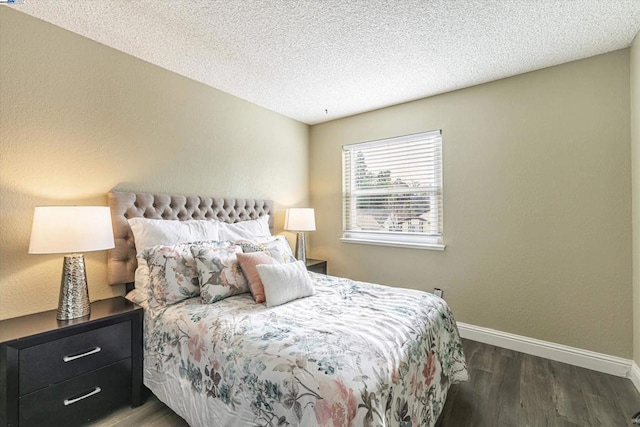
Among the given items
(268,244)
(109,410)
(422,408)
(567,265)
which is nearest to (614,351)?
(567,265)

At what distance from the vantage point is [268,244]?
7.79ft

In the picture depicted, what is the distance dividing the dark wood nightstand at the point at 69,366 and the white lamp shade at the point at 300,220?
1.76 metres

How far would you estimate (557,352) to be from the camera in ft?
7.79

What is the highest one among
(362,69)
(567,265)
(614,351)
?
(362,69)

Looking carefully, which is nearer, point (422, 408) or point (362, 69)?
point (422, 408)

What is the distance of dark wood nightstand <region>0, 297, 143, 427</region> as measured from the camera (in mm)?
1386

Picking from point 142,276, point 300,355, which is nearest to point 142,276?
point 142,276

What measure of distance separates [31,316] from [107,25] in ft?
6.33

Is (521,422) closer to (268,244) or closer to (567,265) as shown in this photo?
(567,265)

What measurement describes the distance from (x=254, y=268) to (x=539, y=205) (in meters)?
2.46

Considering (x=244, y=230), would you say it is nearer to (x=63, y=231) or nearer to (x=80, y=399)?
(x=63, y=231)

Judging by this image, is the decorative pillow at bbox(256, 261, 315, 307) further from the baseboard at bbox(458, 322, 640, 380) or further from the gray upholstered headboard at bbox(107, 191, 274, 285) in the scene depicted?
the baseboard at bbox(458, 322, 640, 380)

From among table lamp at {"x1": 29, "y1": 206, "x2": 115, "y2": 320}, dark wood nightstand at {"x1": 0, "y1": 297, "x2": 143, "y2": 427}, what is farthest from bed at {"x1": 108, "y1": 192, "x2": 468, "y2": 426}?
table lamp at {"x1": 29, "y1": 206, "x2": 115, "y2": 320}

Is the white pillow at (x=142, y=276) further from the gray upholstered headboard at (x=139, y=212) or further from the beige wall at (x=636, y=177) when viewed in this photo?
the beige wall at (x=636, y=177)
